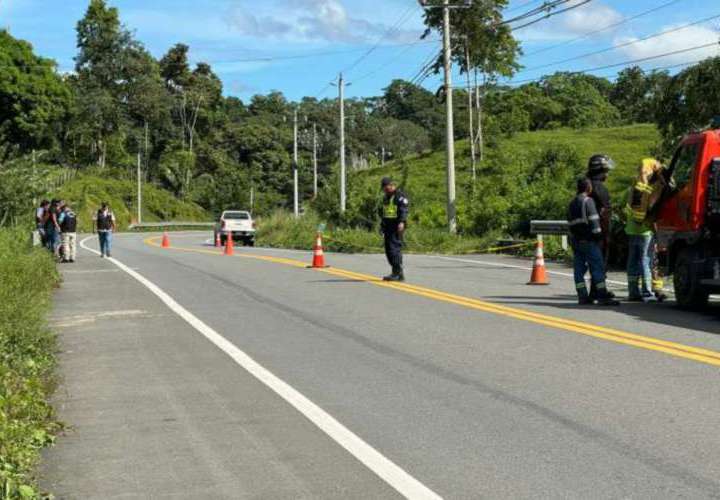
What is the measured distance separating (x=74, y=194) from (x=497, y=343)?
7106 centimetres

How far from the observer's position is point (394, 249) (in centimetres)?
1809

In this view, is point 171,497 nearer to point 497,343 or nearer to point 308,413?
point 308,413

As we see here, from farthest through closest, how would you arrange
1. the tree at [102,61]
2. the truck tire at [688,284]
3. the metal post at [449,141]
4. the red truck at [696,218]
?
the tree at [102,61] < the metal post at [449,141] < the truck tire at [688,284] < the red truck at [696,218]

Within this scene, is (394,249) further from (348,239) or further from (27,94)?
(27,94)

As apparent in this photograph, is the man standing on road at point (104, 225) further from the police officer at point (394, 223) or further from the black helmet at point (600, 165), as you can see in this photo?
the black helmet at point (600, 165)

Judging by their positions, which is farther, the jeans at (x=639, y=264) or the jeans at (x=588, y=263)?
the jeans at (x=639, y=264)

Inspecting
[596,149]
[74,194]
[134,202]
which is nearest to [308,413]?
[596,149]

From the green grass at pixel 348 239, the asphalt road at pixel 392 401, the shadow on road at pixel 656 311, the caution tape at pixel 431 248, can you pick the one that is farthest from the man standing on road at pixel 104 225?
the shadow on road at pixel 656 311

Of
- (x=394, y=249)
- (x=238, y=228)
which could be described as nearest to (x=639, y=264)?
(x=394, y=249)

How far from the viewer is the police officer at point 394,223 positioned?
59.1 feet

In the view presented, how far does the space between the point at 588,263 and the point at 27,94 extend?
68.3 meters

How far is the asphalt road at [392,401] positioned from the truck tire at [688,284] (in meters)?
0.29

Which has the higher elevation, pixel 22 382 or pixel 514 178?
pixel 514 178

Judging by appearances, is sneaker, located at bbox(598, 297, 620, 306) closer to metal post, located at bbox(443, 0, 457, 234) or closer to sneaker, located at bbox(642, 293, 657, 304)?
sneaker, located at bbox(642, 293, 657, 304)
